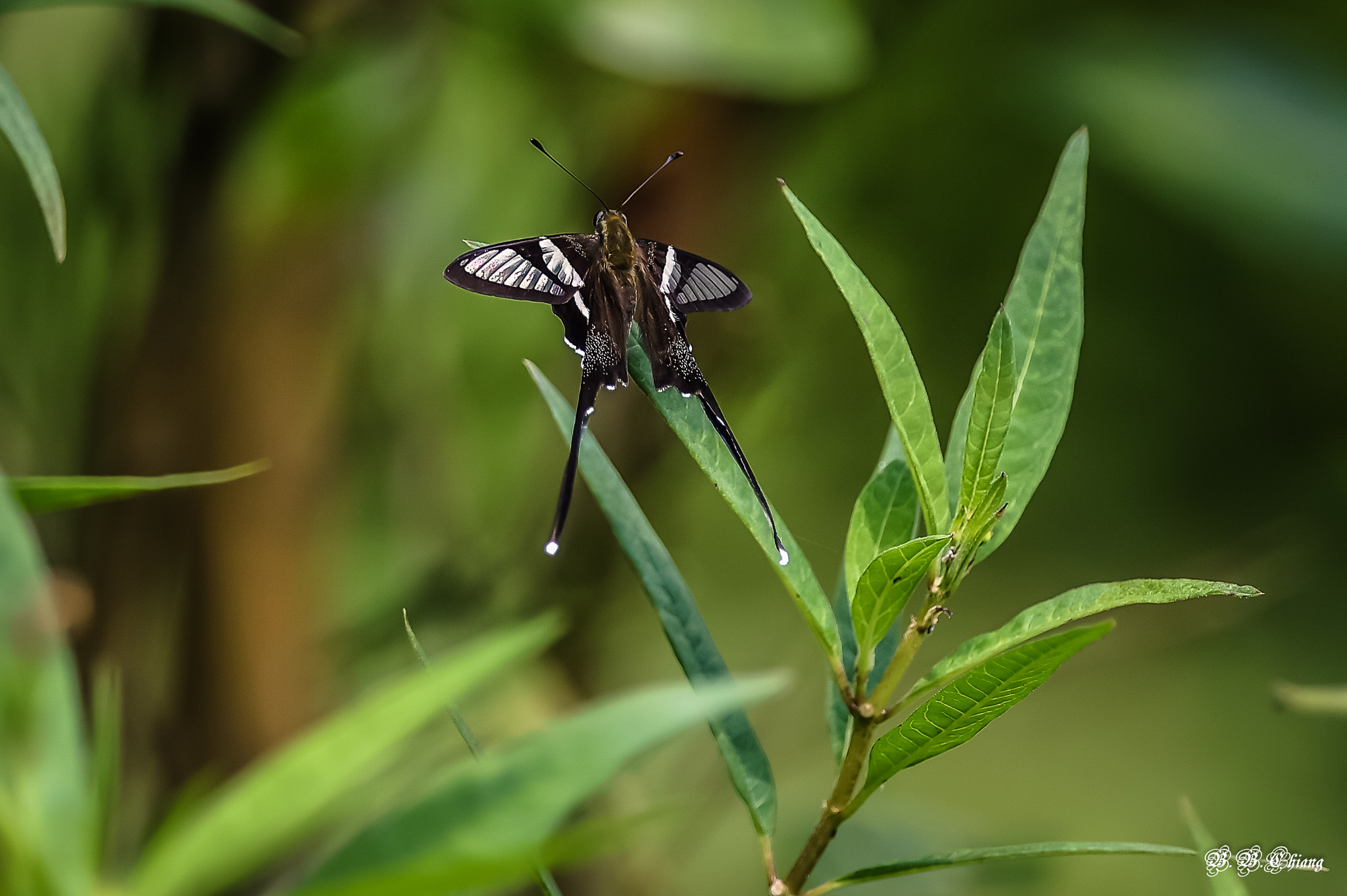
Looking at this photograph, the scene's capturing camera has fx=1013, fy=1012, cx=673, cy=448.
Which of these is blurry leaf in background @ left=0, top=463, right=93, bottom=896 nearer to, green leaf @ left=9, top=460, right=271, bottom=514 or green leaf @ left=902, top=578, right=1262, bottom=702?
green leaf @ left=9, top=460, right=271, bottom=514

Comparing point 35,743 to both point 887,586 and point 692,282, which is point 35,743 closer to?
point 887,586

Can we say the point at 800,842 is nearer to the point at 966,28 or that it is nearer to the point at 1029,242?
the point at 1029,242

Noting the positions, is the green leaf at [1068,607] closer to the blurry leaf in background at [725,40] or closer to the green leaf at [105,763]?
the green leaf at [105,763]

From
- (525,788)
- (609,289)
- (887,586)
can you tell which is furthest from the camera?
(609,289)

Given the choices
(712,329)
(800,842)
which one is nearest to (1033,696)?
(800,842)

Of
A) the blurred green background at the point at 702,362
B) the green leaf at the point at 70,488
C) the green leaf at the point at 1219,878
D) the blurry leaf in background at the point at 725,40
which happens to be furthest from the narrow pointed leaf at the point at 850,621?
the blurry leaf in background at the point at 725,40

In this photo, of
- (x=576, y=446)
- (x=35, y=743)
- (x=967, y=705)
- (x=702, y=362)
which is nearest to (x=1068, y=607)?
(x=967, y=705)
